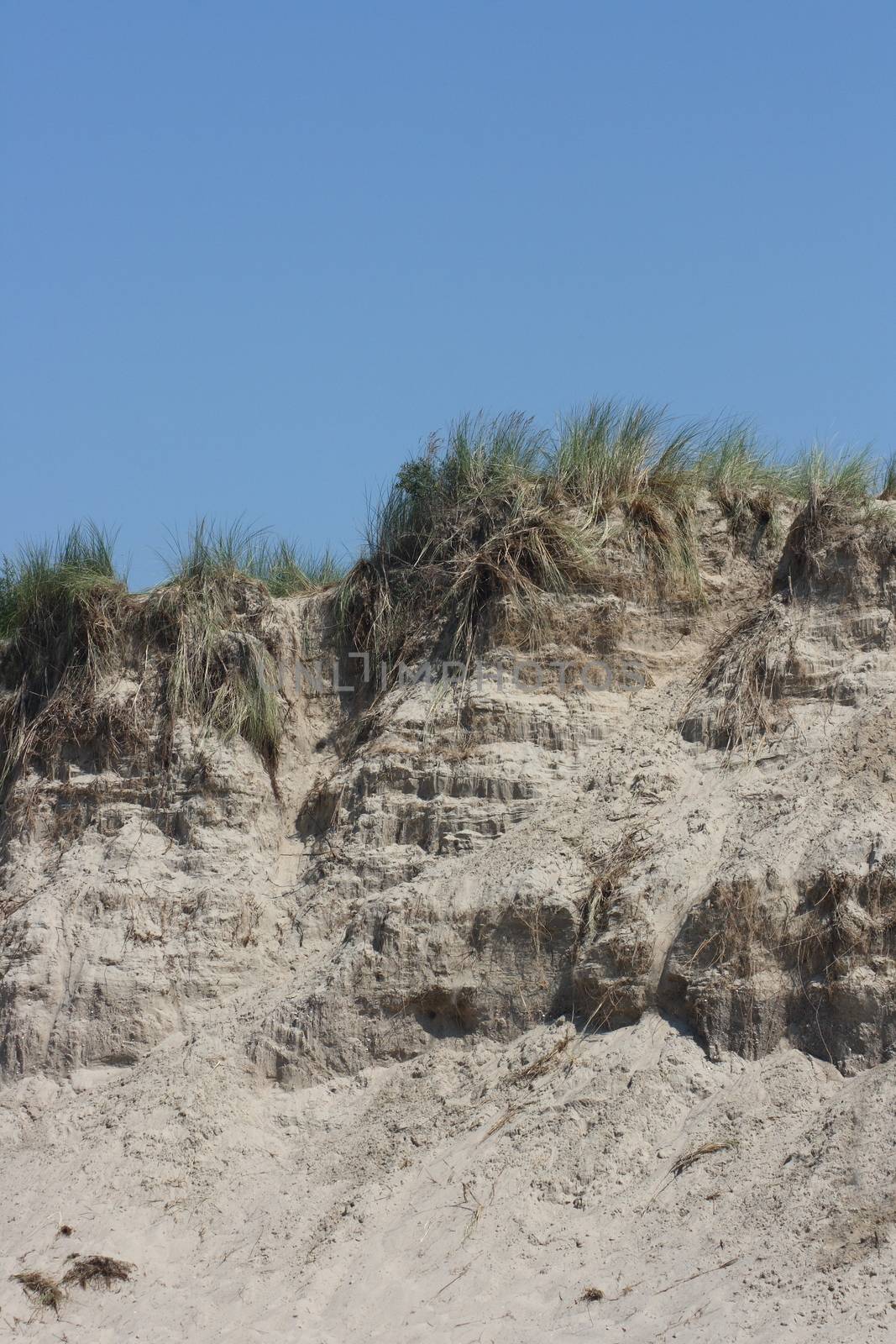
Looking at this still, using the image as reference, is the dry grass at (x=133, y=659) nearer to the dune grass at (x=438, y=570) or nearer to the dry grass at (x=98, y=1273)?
the dune grass at (x=438, y=570)

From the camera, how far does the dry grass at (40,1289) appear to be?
7262 mm

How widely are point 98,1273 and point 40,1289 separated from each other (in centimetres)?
29

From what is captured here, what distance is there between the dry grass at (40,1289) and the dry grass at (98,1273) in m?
0.07

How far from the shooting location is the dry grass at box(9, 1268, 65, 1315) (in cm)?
726

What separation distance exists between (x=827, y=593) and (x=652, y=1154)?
11.6 feet

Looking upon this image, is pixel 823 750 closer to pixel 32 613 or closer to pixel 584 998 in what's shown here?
pixel 584 998

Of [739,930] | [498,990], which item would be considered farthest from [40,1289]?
[739,930]

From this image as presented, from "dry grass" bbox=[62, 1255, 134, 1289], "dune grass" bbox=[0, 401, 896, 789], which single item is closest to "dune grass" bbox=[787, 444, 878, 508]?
"dune grass" bbox=[0, 401, 896, 789]

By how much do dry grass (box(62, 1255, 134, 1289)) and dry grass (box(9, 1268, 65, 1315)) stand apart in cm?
7

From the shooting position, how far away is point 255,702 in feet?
31.8

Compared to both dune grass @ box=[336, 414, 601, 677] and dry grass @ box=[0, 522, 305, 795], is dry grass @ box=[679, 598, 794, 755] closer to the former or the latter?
dune grass @ box=[336, 414, 601, 677]

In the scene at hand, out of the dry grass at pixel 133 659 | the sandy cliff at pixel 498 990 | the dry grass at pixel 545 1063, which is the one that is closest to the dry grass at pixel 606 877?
the sandy cliff at pixel 498 990

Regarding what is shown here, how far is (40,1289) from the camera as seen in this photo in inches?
289

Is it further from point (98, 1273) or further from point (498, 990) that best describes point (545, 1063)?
point (98, 1273)
